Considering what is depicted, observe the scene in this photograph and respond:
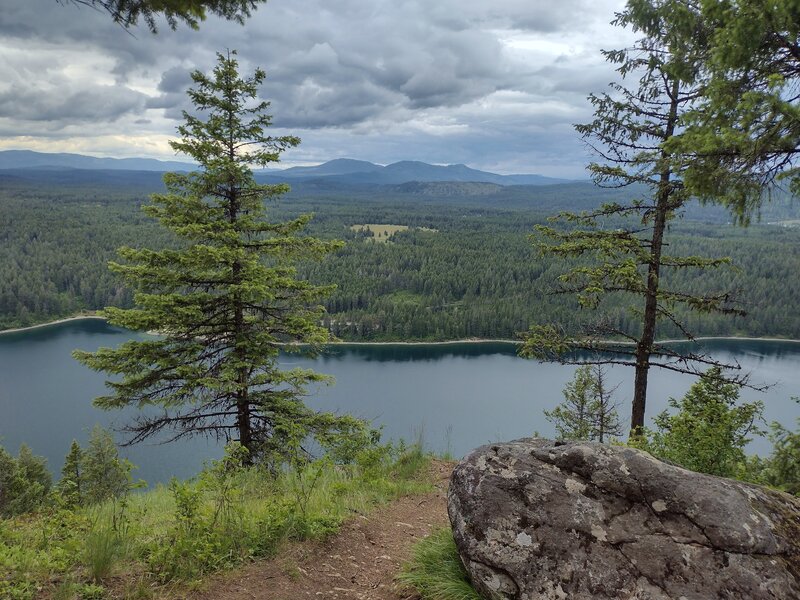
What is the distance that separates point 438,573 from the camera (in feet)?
12.4

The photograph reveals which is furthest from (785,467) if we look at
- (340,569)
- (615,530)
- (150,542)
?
(150,542)

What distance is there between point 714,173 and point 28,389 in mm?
72048

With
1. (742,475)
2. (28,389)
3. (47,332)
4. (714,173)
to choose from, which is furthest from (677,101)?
(47,332)

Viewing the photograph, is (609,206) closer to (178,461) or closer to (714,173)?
(714,173)

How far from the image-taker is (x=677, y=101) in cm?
908

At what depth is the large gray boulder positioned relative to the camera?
3113 mm

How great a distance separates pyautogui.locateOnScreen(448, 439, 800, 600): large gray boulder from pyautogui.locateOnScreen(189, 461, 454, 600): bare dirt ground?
932mm

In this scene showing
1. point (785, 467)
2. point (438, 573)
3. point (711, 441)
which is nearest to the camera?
point (438, 573)

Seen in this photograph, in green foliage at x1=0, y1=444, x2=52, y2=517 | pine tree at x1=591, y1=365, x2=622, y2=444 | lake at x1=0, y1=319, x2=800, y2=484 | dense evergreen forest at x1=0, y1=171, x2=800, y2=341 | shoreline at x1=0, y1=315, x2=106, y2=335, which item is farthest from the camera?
dense evergreen forest at x1=0, y1=171, x2=800, y2=341

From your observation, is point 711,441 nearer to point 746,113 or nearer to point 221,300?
point 746,113

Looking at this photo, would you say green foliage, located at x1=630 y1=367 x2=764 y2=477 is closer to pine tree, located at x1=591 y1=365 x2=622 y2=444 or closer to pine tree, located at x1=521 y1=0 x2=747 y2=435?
pine tree, located at x1=521 y1=0 x2=747 y2=435

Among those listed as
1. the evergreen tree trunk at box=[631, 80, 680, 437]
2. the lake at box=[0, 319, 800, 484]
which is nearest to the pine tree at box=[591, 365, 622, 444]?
the evergreen tree trunk at box=[631, 80, 680, 437]

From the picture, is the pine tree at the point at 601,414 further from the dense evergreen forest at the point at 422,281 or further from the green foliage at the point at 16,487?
the dense evergreen forest at the point at 422,281

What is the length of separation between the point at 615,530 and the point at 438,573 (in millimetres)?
1365
